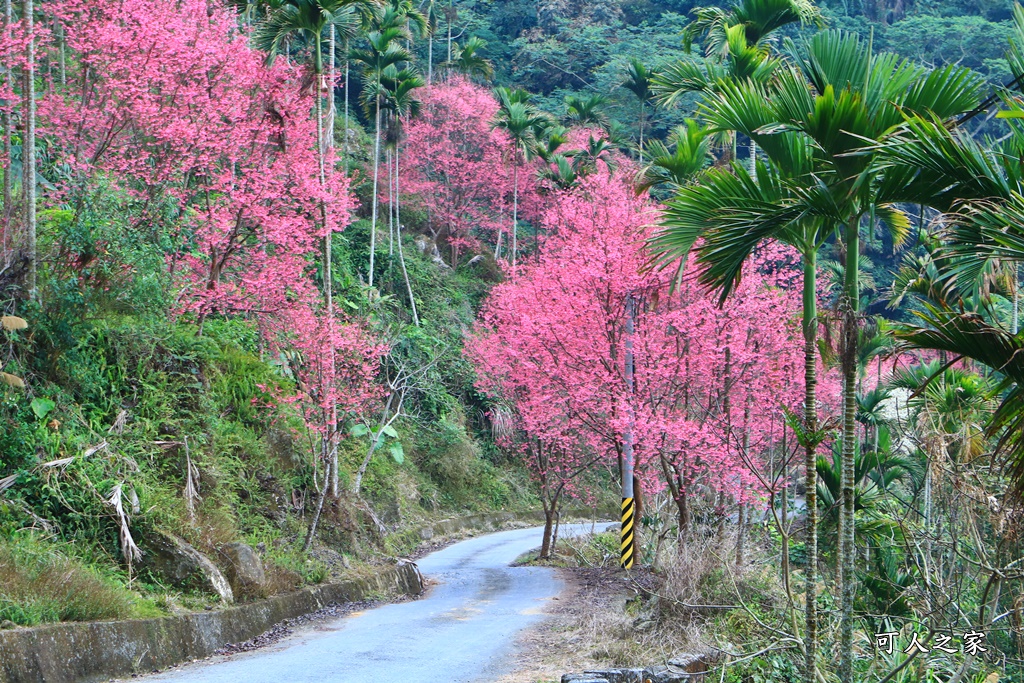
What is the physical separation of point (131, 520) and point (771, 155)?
867cm

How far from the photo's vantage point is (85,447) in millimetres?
11648

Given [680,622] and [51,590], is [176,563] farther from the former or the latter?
[680,622]

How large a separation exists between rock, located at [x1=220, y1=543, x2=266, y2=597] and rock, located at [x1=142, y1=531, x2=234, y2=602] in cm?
66

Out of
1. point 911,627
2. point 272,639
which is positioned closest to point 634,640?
point 911,627

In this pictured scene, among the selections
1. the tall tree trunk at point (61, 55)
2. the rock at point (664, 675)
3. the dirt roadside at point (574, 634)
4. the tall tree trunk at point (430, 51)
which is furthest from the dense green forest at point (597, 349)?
the tall tree trunk at point (430, 51)

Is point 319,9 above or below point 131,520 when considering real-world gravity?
above

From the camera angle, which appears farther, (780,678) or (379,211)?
(379,211)

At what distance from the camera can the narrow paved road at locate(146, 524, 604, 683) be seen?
977 centimetres

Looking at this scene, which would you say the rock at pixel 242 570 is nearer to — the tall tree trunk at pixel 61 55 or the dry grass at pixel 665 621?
the dry grass at pixel 665 621

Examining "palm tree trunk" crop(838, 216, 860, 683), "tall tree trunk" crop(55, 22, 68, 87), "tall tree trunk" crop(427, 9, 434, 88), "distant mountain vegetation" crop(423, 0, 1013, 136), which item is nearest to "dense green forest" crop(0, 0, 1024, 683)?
"palm tree trunk" crop(838, 216, 860, 683)

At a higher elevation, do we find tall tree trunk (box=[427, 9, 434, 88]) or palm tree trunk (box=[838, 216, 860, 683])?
tall tree trunk (box=[427, 9, 434, 88])

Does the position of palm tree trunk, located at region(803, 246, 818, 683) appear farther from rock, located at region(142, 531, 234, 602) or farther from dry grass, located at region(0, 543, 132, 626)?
rock, located at region(142, 531, 234, 602)

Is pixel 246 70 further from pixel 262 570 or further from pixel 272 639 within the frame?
pixel 272 639

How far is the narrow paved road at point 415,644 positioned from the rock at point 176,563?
1091 mm
